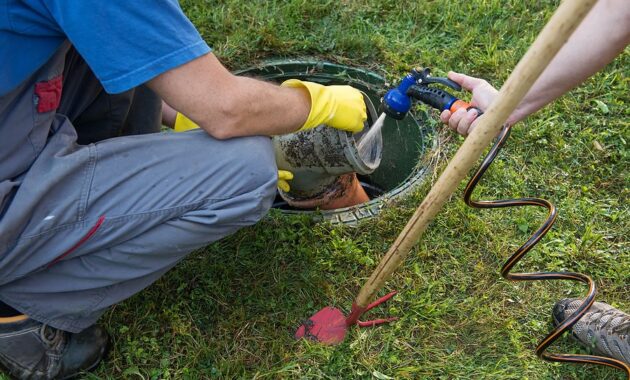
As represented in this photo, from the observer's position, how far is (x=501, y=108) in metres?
1.21

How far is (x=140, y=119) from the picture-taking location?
212cm

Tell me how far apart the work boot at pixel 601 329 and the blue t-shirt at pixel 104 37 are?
54.7 inches

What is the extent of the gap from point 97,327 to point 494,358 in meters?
1.25

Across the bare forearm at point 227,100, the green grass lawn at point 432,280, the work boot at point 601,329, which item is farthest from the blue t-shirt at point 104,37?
the work boot at point 601,329

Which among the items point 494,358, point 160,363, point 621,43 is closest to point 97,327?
point 160,363

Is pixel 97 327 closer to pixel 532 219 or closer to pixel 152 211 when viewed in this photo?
pixel 152 211

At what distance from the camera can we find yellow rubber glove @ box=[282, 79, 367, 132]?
185 centimetres

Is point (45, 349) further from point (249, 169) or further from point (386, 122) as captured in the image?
point (386, 122)

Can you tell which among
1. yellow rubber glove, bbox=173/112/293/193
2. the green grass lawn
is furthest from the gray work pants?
yellow rubber glove, bbox=173/112/293/193

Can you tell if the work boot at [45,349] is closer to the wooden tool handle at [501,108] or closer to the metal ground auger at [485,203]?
the metal ground auger at [485,203]

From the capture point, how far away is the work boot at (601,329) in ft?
6.19

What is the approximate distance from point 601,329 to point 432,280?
547 millimetres

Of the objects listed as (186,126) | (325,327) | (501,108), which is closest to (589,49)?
(501,108)

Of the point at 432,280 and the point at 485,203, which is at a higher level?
the point at 485,203
